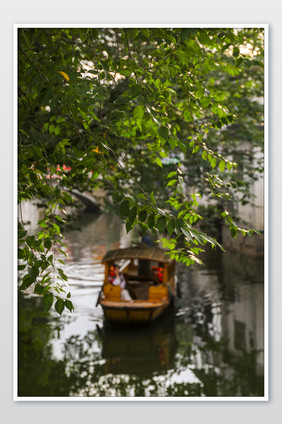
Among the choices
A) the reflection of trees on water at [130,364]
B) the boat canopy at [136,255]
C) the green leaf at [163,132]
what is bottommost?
the reflection of trees on water at [130,364]

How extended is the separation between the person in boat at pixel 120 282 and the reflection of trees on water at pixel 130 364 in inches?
20.0

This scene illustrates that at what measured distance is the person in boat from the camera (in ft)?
32.5

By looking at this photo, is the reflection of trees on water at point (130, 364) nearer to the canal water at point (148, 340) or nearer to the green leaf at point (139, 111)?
the canal water at point (148, 340)

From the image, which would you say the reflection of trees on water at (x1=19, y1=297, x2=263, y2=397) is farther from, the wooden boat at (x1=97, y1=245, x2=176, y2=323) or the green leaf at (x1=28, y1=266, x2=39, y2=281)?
the green leaf at (x1=28, y1=266, x2=39, y2=281)

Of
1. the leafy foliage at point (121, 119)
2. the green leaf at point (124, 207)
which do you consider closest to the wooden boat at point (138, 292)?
the leafy foliage at point (121, 119)

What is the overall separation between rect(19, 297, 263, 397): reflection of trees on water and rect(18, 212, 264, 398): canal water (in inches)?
0.5

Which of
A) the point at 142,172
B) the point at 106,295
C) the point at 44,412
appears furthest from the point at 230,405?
the point at 106,295

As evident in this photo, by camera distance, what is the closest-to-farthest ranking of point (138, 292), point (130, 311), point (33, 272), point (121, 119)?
point (33, 272)
point (121, 119)
point (130, 311)
point (138, 292)

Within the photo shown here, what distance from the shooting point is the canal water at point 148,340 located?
21.8ft

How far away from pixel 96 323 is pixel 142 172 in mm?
4130

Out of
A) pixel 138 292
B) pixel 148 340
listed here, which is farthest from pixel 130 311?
pixel 138 292

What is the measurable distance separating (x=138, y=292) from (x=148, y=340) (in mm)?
1096

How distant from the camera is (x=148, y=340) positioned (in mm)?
9523
